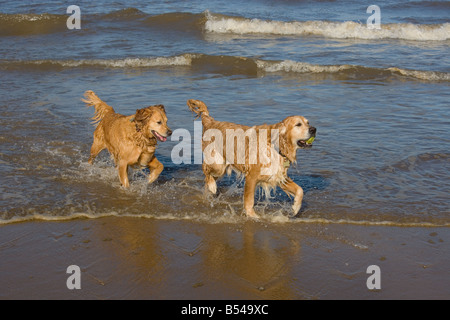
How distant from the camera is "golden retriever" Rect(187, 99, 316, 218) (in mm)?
6520

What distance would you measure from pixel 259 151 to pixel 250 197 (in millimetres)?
604

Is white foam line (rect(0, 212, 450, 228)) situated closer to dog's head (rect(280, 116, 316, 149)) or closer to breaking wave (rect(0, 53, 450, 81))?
dog's head (rect(280, 116, 316, 149))

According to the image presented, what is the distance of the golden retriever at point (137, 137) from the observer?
743 cm

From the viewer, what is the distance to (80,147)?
966 centimetres

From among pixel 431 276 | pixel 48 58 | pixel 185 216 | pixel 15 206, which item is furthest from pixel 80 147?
pixel 48 58

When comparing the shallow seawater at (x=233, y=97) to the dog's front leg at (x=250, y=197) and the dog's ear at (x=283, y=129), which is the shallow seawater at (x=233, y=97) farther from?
the dog's ear at (x=283, y=129)

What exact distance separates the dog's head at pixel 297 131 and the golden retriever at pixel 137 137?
5.77 ft

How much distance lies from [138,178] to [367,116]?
5.06 m

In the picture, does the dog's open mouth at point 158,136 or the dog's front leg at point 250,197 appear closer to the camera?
the dog's front leg at point 250,197

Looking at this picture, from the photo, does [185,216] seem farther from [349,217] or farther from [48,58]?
[48,58]

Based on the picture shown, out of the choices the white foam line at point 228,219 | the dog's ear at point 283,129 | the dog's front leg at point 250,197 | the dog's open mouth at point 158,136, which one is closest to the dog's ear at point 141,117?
the dog's open mouth at point 158,136

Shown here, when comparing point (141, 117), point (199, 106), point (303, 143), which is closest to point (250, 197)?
point (303, 143)

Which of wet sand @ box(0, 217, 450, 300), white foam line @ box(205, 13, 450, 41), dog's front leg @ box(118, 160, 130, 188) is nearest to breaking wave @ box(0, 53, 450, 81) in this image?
white foam line @ box(205, 13, 450, 41)

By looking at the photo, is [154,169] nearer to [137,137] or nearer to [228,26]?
[137,137]
